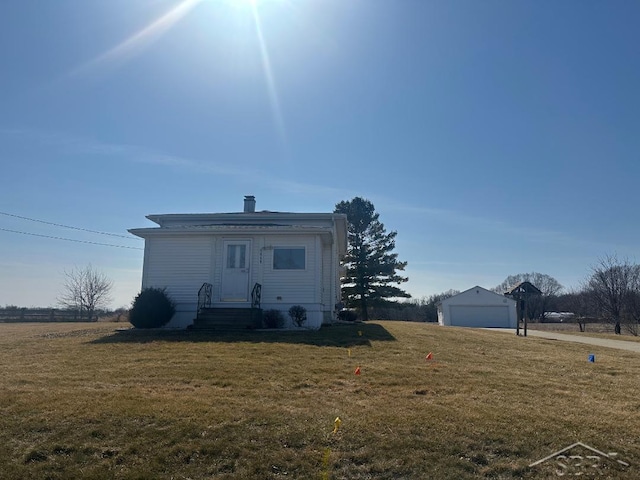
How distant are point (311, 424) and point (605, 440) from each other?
10.7 ft

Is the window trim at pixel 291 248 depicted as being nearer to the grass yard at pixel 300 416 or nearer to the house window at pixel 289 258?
the house window at pixel 289 258

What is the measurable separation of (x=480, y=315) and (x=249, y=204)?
27.2 m

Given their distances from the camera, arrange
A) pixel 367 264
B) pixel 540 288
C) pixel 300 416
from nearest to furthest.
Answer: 1. pixel 300 416
2. pixel 367 264
3. pixel 540 288

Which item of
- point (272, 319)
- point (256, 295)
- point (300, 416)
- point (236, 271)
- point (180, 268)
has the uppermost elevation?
point (180, 268)

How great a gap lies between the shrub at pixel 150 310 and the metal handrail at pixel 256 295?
2.79m

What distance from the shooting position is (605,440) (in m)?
5.22

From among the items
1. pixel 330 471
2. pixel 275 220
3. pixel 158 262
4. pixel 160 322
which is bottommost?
pixel 330 471

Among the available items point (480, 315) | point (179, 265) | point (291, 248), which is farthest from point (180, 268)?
point (480, 315)

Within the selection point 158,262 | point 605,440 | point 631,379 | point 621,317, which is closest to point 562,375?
point 631,379

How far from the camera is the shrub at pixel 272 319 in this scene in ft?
51.3

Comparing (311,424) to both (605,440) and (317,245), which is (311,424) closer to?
(605,440)

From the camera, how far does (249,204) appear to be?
22.0 metres

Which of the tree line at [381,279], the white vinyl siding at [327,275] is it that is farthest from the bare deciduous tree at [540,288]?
the white vinyl siding at [327,275]

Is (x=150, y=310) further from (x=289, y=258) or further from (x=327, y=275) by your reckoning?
(x=327, y=275)
